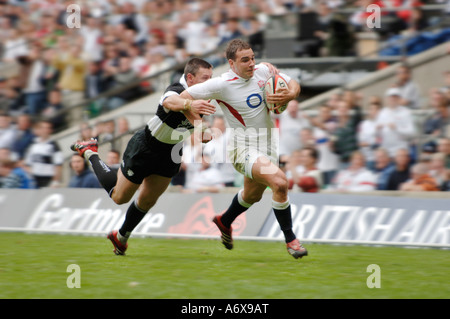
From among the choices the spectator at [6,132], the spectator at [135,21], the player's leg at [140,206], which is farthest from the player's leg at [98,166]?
the spectator at [135,21]

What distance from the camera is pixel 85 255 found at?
931 cm

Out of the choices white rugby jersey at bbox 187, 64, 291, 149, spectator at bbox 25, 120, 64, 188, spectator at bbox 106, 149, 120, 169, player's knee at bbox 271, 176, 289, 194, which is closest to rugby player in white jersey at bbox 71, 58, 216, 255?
white rugby jersey at bbox 187, 64, 291, 149

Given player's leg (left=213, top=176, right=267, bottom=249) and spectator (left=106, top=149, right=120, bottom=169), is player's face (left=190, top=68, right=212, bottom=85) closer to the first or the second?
player's leg (left=213, top=176, right=267, bottom=249)

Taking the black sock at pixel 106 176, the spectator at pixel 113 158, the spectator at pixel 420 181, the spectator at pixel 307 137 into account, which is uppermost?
the black sock at pixel 106 176

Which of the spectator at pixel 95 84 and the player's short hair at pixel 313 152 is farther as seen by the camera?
the spectator at pixel 95 84

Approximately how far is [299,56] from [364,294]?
983cm

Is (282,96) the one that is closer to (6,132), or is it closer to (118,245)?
(118,245)

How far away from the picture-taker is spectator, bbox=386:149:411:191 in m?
11.7

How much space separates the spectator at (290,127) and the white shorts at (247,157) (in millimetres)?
4002

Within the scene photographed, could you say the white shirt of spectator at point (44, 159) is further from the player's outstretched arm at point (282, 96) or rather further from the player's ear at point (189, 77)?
→ the player's outstretched arm at point (282, 96)

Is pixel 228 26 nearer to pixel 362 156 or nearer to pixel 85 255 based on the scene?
pixel 362 156

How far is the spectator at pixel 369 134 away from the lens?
40.7 ft

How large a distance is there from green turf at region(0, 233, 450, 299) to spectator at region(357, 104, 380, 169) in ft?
8.28
